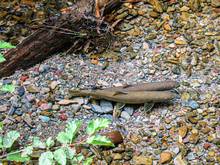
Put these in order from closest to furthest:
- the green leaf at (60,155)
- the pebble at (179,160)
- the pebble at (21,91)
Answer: the green leaf at (60,155) < the pebble at (179,160) < the pebble at (21,91)

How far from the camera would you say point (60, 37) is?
3.08m

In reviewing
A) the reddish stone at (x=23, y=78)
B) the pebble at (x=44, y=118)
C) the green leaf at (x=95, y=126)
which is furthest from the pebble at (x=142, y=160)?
the green leaf at (x=95, y=126)

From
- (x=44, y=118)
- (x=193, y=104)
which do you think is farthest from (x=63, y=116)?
(x=193, y=104)

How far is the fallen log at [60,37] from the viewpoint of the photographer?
2979 mm

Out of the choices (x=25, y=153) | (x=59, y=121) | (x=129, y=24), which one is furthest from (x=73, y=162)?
(x=129, y=24)

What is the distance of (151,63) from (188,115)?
47cm

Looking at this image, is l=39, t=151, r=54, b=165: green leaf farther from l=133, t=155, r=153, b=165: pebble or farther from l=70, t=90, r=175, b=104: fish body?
l=70, t=90, r=175, b=104: fish body

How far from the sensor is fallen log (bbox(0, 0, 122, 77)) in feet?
9.77

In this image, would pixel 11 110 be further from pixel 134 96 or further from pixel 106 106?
pixel 134 96

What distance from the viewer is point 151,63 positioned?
3086 mm

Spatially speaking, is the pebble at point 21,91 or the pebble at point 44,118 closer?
the pebble at point 44,118

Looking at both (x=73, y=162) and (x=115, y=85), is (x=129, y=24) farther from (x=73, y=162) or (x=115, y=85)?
(x=73, y=162)

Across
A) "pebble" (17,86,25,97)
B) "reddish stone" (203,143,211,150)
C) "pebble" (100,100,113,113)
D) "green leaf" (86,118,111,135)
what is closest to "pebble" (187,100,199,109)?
"reddish stone" (203,143,211,150)

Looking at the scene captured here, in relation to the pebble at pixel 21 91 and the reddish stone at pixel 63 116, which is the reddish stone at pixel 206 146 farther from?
the pebble at pixel 21 91
